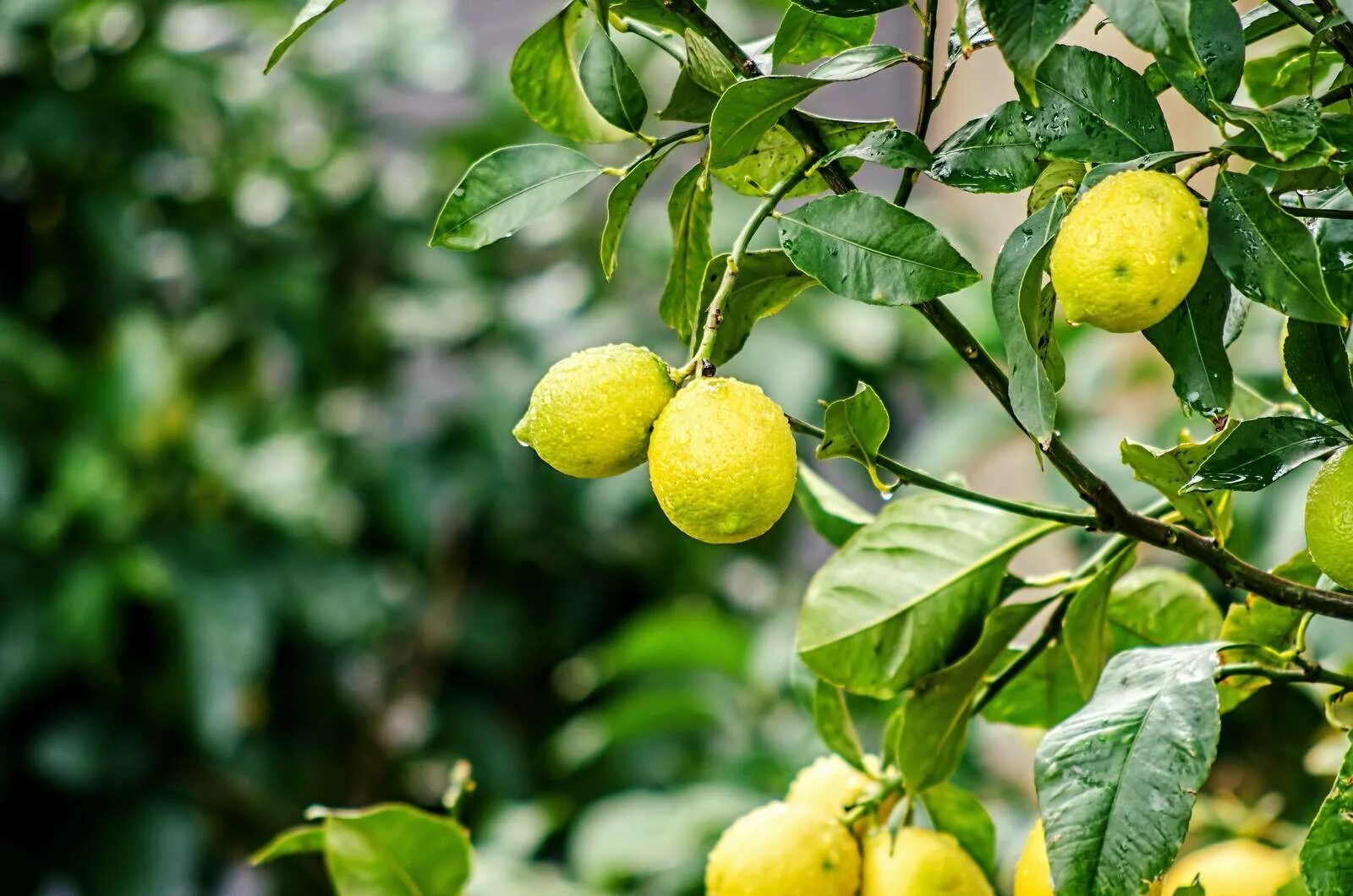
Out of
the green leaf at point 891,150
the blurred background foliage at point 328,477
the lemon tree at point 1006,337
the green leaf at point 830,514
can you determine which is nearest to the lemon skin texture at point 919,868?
the lemon tree at point 1006,337

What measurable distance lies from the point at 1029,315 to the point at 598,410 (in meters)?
→ 0.10

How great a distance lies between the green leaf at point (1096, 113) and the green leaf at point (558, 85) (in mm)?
129

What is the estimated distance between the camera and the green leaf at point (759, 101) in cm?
30

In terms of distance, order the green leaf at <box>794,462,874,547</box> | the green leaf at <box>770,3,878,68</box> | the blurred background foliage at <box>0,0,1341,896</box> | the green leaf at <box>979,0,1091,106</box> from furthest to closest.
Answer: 1. the blurred background foliage at <box>0,0,1341,896</box>
2. the green leaf at <box>794,462,874,547</box>
3. the green leaf at <box>770,3,878,68</box>
4. the green leaf at <box>979,0,1091,106</box>

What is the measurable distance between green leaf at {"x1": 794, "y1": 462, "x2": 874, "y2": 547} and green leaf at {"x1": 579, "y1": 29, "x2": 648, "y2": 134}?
0.14m

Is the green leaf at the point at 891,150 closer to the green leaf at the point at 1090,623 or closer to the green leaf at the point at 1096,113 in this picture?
the green leaf at the point at 1096,113

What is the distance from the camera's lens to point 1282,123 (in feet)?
0.88

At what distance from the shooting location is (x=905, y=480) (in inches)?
14.2

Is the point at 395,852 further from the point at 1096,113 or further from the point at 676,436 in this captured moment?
the point at 1096,113

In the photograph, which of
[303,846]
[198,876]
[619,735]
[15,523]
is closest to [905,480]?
[303,846]

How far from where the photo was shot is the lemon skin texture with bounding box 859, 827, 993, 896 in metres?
0.39

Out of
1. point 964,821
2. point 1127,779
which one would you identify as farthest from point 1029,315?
point 964,821

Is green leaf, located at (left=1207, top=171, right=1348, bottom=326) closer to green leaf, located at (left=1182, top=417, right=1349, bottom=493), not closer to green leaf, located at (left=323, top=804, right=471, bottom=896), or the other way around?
green leaf, located at (left=1182, top=417, right=1349, bottom=493)

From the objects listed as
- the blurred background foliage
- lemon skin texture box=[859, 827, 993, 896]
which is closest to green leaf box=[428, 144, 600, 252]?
lemon skin texture box=[859, 827, 993, 896]
